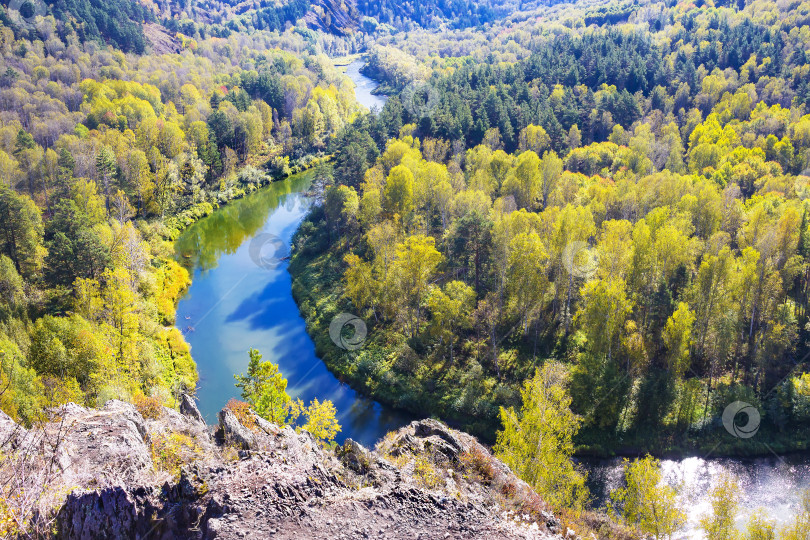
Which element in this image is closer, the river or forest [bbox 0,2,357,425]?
forest [bbox 0,2,357,425]

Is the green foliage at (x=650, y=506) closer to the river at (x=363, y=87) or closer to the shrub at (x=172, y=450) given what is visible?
the shrub at (x=172, y=450)

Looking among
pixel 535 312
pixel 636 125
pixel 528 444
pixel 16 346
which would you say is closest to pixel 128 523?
pixel 528 444

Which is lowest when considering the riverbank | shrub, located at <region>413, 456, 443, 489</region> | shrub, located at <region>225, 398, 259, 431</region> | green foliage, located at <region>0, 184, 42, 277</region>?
the riverbank

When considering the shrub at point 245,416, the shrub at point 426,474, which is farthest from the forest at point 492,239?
the shrub at point 426,474

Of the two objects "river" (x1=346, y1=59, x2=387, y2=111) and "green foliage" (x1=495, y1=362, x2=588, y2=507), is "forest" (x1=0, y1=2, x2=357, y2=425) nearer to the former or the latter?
"river" (x1=346, y1=59, x2=387, y2=111)

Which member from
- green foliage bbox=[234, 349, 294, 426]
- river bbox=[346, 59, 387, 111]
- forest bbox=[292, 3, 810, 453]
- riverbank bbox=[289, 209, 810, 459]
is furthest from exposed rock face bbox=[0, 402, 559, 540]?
river bbox=[346, 59, 387, 111]
